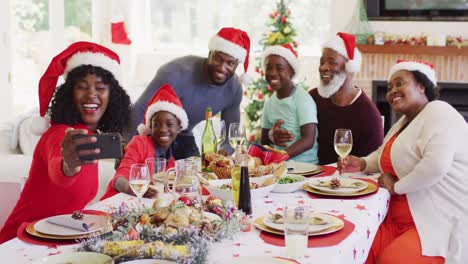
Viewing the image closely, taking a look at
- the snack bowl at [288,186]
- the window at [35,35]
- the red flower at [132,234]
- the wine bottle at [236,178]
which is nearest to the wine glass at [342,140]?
the snack bowl at [288,186]

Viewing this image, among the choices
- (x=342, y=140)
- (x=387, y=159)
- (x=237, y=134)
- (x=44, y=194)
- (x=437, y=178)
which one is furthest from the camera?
(x=237, y=134)

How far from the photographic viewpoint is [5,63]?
693cm

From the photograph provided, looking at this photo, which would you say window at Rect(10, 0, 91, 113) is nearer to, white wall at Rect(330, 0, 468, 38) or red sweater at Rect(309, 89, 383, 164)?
white wall at Rect(330, 0, 468, 38)

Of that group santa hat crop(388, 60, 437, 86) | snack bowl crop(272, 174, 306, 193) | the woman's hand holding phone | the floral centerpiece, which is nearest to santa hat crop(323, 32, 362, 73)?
santa hat crop(388, 60, 437, 86)

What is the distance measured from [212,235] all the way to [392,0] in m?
4.88

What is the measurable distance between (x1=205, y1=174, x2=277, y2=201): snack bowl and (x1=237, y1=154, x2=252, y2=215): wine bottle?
12cm

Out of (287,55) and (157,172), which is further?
(287,55)

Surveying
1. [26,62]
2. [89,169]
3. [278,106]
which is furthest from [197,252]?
[26,62]

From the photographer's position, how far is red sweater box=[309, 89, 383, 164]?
12.1 ft

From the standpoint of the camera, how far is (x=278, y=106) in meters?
3.73

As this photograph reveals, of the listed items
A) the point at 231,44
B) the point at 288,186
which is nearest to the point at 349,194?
the point at 288,186

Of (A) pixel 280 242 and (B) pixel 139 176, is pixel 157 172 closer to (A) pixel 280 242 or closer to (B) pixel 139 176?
(B) pixel 139 176

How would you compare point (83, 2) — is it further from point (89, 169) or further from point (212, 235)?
point (212, 235)

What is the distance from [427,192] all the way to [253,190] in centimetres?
86
